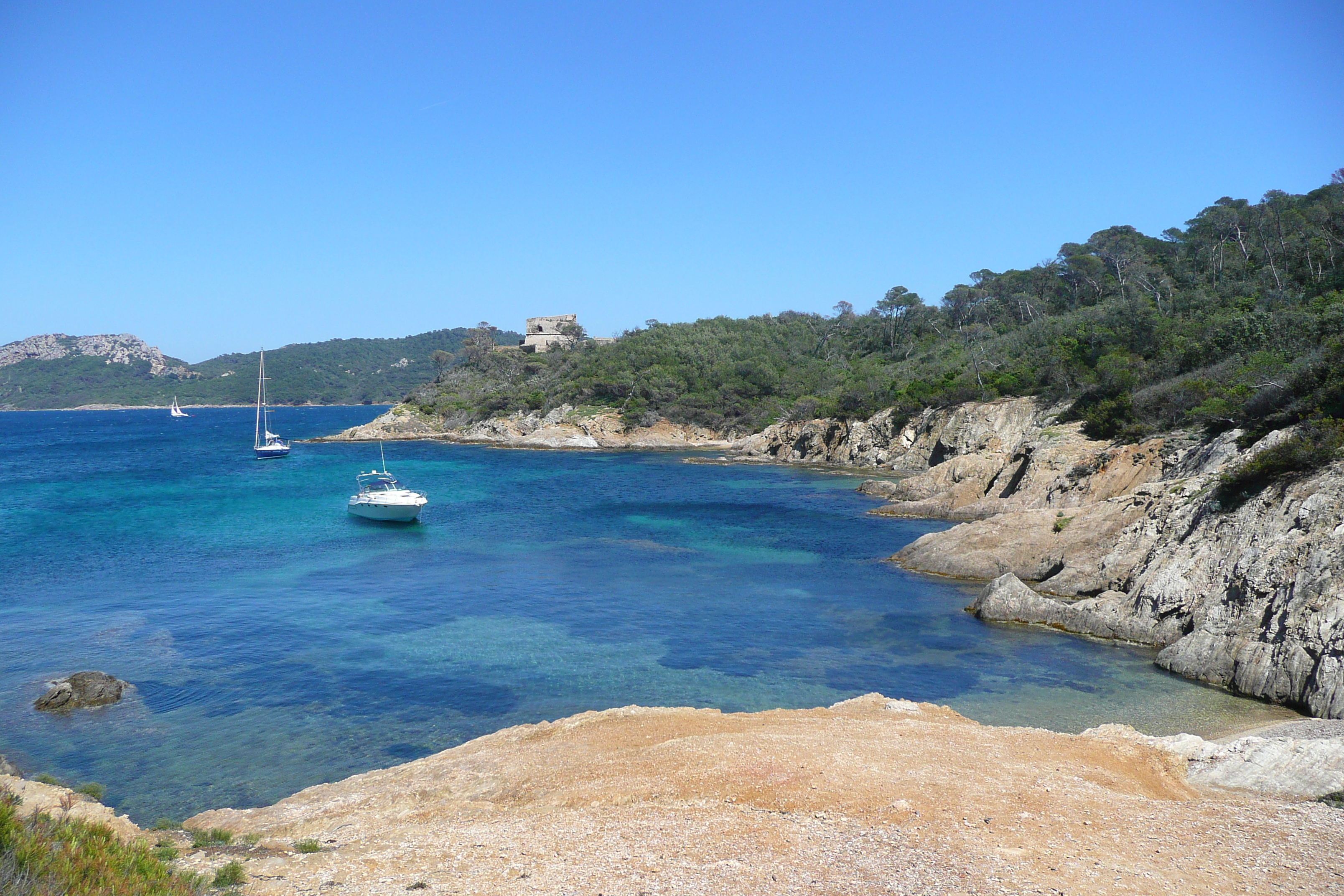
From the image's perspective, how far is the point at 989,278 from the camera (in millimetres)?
105062

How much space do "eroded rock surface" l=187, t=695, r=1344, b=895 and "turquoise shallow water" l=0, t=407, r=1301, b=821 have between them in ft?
11.6

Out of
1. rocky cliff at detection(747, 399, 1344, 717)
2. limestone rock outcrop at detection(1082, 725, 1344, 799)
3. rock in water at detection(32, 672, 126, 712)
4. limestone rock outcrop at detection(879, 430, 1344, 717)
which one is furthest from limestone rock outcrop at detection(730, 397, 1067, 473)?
rock in water at detection(32, 672, 126, 712)

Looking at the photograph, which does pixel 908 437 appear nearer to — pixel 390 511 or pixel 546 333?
pixel 390 511

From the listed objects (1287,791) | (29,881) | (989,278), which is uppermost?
(989,278)

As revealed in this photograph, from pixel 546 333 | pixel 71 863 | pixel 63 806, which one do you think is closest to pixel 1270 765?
pixel 71 863

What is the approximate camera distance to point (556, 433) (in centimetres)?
8969

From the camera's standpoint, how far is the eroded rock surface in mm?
8383

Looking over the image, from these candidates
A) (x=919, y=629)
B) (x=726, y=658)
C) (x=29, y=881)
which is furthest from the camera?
(x=919, y=629)

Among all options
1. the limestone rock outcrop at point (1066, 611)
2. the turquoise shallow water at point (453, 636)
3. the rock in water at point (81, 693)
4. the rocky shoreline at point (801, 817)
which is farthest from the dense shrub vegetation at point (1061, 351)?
the rock in water at point (81, 693)

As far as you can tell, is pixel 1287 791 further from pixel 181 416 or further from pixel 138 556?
pixel 181 416

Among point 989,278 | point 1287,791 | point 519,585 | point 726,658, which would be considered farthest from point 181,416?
point 1287,791

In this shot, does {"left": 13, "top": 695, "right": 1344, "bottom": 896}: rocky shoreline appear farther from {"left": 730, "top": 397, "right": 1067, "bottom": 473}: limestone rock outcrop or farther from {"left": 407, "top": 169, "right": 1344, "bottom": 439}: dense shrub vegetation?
{"left": 730, "top": 397, "right": 1067, "bottom": 473}: limestone rock outcrop

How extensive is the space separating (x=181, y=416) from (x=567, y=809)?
183 meters

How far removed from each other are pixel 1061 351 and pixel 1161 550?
37996mm
